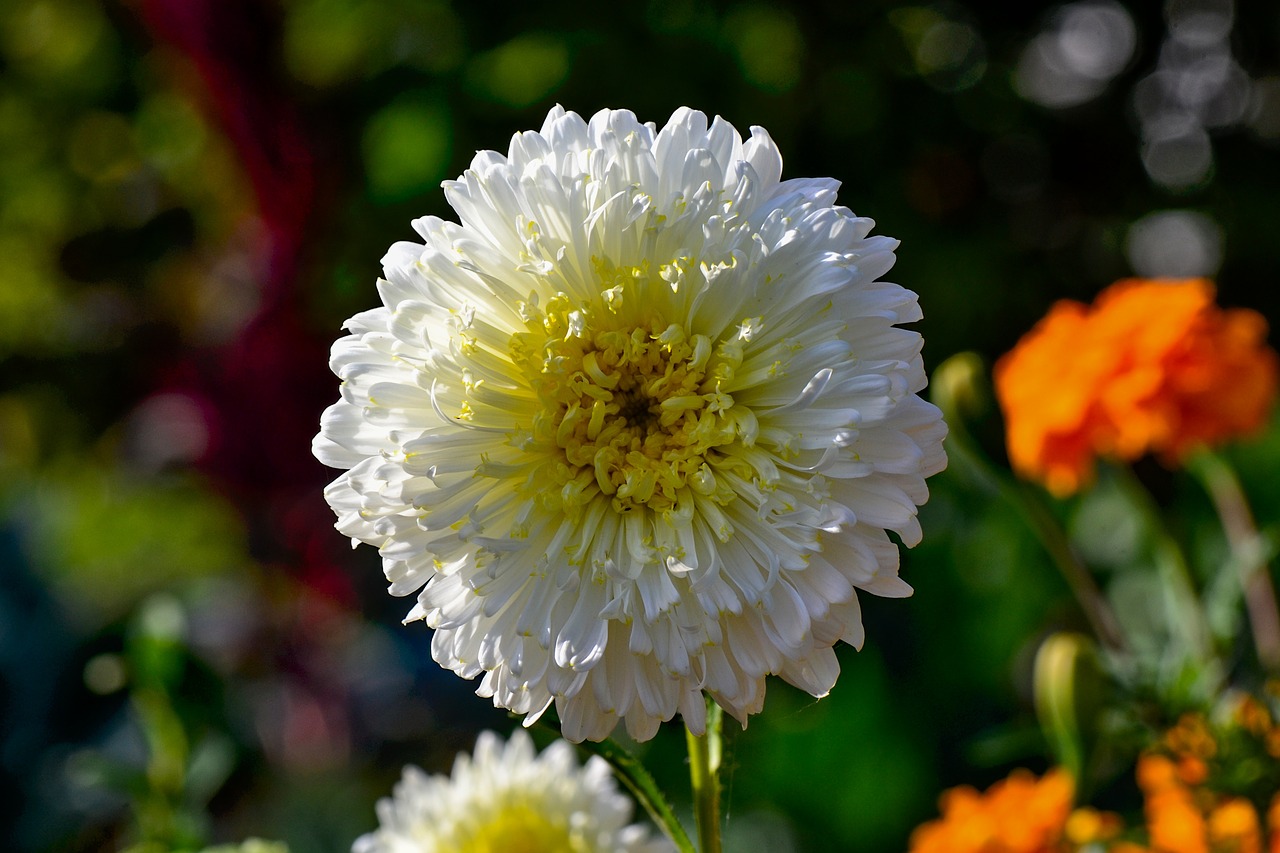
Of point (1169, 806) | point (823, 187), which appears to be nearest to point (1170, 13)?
point (1169, 806)

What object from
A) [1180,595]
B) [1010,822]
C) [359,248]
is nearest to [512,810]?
[1010,822]

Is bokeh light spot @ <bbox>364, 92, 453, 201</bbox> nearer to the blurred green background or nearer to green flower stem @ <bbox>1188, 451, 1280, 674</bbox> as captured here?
the blurred green background

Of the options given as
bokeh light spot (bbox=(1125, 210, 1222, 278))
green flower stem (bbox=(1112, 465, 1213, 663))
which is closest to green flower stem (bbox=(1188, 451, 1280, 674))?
green flower stem (bbox=(1112, 465, 1213, 663))

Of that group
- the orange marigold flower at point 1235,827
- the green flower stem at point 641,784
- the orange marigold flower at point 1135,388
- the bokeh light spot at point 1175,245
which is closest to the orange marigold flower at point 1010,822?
the orange marigold flower at point 1235,827

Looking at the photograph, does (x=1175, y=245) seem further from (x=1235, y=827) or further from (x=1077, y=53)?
(x=1235, y=827)

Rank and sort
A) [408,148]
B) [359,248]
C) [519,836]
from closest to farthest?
[519,836] < [408,148] < [359,248]
